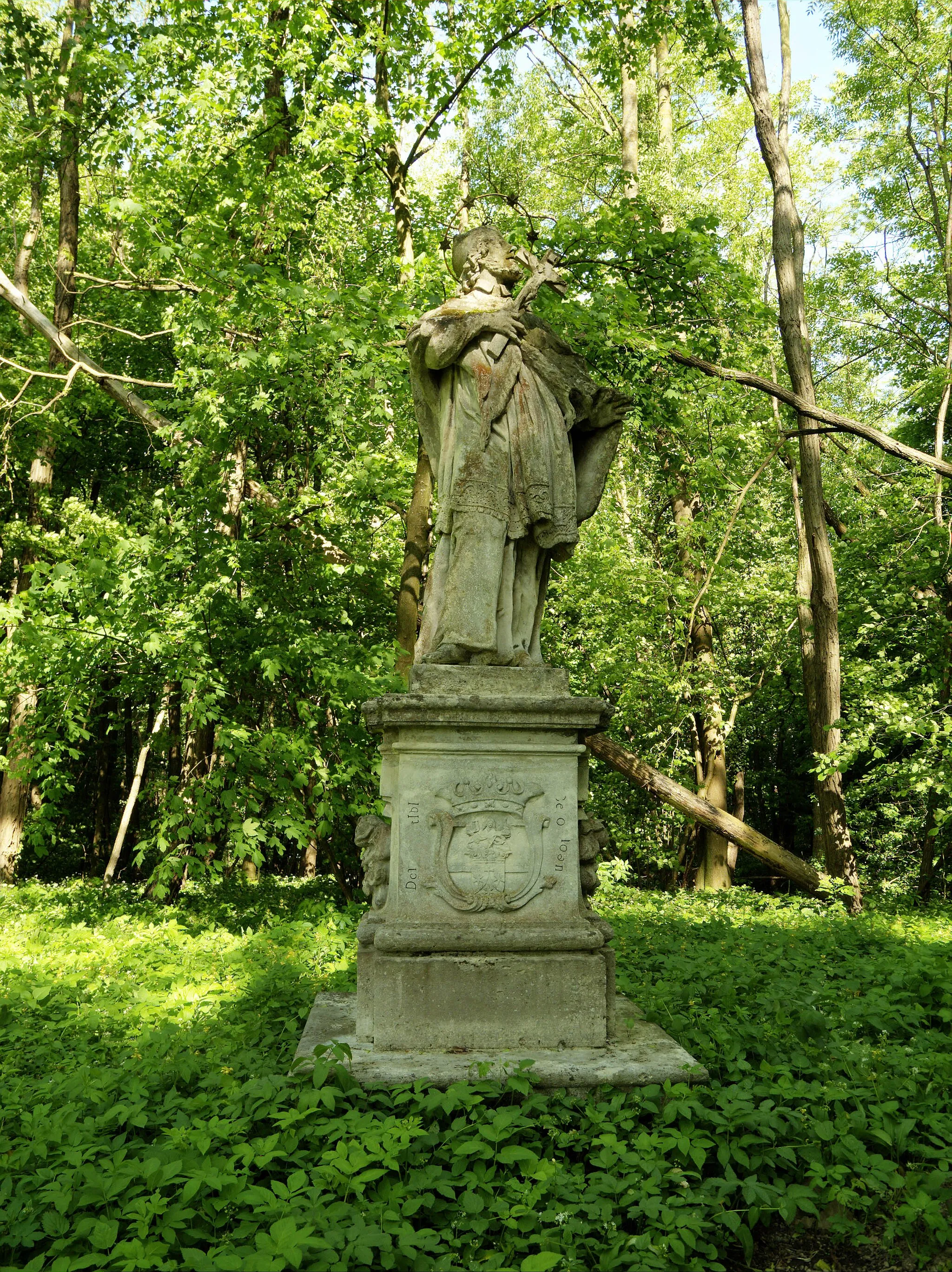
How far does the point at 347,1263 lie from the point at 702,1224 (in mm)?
935

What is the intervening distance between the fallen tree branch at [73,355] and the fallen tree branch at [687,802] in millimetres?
6055

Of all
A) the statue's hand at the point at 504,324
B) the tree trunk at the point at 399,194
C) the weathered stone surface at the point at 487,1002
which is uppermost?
the tree trunk at the point at 399,194

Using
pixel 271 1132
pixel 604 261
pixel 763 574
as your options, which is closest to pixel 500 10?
pixel 604 261

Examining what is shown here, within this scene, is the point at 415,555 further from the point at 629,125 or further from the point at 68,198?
the point at 629,125

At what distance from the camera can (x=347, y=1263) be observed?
7.77 ft

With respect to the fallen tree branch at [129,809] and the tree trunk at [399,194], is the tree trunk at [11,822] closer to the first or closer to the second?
the fallen tree branch at [129,809]

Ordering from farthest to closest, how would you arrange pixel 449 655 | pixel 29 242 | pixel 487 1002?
pixel 29 242
pixel 449 655
pixel 487 1002

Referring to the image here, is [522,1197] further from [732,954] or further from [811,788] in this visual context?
[811,788]

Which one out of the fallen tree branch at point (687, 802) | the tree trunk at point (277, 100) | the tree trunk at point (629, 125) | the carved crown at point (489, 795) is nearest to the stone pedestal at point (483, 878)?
the carved crown at point (489, 795)

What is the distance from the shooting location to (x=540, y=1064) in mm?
3488

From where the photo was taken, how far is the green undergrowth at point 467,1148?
252 centimetres

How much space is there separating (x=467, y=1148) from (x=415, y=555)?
22.8 feet

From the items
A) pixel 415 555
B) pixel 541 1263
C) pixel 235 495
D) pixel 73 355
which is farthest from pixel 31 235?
pixel 541 1263

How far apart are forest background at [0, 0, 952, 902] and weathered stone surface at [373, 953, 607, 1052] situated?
161 inches
